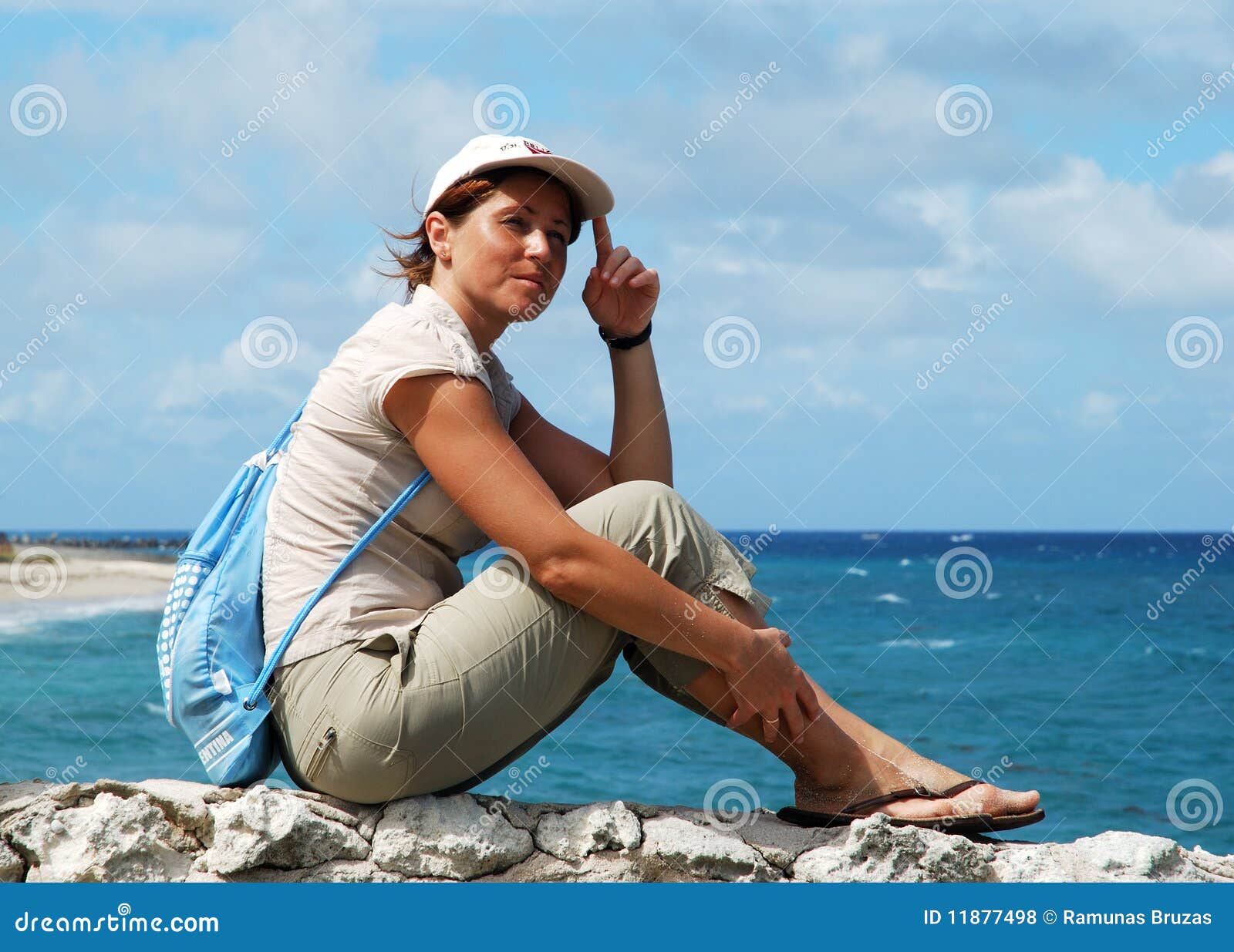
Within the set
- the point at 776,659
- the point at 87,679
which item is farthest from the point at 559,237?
the point at 87,679

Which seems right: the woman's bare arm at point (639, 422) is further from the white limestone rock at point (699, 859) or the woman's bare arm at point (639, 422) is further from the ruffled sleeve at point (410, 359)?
the white limestone rock at point (699, 859)

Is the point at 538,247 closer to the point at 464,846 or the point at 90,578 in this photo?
the point at 464,846

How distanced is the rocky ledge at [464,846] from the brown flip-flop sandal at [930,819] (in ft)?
0.12

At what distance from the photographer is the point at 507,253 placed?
287 cm

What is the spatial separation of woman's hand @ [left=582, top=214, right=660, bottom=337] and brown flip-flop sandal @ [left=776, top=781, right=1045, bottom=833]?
1367 mm

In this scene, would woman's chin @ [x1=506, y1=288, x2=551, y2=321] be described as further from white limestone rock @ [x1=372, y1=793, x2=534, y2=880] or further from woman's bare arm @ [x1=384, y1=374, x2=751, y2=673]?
white limestone rock @ [x1=372, y1=793, x2=534, y2=880]

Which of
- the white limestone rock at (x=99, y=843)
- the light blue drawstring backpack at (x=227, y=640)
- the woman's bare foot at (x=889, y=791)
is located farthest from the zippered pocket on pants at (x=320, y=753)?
the woman's bare foot at (x=889, y=791)

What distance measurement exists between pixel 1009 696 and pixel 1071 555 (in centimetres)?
4886

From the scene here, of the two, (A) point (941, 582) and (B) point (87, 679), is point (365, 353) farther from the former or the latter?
(A) point (941, 582)

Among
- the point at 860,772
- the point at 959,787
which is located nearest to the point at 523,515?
the point at 860,772

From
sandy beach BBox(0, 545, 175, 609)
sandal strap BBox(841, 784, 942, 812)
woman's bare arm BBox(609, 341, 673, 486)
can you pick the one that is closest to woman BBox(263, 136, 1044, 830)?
sandal strap BBox(841, 784, 942, 812)

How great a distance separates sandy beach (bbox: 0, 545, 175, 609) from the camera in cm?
2316

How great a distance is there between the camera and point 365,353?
2689 mm

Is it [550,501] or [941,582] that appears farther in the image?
[941,582]
